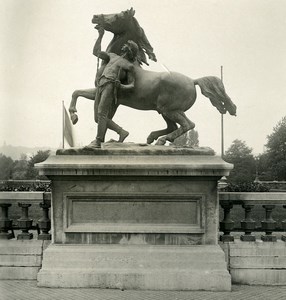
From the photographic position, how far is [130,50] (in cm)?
742

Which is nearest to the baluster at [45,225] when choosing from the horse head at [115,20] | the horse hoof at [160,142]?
the horse hoof at [160,142]

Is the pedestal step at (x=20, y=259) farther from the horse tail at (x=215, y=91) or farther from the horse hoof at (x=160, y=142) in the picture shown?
the horse tail at (x=215, y=91)

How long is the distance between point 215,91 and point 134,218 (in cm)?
255

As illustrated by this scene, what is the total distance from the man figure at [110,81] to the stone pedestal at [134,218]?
1.65 feet

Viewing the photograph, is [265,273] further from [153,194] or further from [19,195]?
[19,195]

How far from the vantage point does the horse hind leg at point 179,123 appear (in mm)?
7396

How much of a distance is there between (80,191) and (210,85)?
284cm

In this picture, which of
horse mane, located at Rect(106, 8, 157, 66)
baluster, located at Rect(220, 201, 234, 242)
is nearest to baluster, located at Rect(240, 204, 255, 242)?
baluster, located at Rect(220, 201, 234, 242)

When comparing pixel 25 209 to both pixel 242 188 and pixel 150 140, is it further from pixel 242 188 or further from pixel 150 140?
pixel 242 188

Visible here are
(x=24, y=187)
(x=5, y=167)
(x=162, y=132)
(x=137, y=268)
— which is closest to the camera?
(x=137, y=268)

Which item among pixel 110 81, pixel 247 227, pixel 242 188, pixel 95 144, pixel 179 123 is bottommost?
pixel 242 188

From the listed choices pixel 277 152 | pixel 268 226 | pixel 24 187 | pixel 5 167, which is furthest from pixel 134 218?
pixel 277 152

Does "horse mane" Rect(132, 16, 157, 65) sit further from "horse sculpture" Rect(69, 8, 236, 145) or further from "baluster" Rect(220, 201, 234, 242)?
"baluster" Rect(220, 201, 234, 242)

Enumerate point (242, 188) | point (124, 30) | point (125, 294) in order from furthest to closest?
point (242, 188), point (124, 30), point (125, 294)
